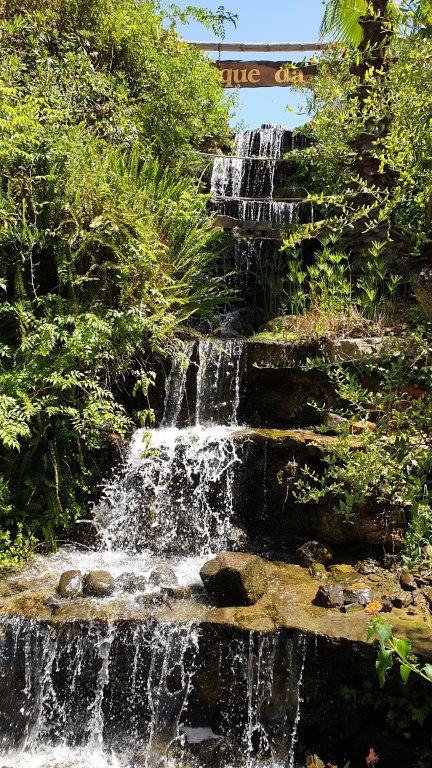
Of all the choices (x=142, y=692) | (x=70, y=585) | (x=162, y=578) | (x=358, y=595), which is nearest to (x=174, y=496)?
(x=162, y=578)

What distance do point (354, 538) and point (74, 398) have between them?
251cm

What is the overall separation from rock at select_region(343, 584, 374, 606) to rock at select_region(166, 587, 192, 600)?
3.46 ft

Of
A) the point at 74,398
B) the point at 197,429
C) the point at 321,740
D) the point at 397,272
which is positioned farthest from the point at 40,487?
the point at 397,272

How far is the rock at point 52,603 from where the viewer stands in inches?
155

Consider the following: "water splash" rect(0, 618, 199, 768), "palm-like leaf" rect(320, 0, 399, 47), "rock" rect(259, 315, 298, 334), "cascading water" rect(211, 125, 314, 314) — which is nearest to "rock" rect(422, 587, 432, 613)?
"water splash" rect(0, 618, 199, 768)

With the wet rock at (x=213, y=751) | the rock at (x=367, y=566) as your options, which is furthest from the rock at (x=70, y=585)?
the rock at (x=367, y=566)

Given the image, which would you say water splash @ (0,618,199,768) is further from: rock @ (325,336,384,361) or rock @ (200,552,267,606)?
rock @ (325,336,384,361)

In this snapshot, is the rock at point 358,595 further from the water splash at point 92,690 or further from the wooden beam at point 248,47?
the wooden beam at point 248,47

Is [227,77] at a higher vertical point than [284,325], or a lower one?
higher

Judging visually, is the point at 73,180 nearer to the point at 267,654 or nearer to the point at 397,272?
the point at 397,272

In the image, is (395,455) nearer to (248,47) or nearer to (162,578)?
(162,578)

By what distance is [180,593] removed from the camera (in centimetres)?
410

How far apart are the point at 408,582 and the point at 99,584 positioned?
211 cm

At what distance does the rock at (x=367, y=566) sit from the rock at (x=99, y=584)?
5.88ft
